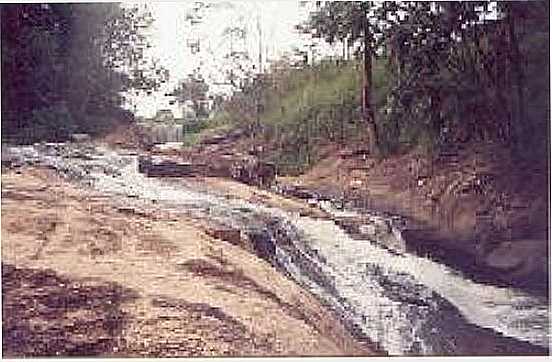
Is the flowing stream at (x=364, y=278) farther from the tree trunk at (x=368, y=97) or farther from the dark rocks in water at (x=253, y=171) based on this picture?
the tree trunk at (x=368, y=97)

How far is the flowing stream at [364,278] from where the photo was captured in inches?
118

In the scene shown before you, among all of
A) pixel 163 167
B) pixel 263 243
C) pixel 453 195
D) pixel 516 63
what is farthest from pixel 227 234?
pixel 516 63

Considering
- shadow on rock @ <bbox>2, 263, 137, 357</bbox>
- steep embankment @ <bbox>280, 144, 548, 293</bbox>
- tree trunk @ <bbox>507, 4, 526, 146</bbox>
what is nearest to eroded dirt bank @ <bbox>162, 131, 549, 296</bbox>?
steep embankment @ <bbox>280, 144, 548, 293</bbox>

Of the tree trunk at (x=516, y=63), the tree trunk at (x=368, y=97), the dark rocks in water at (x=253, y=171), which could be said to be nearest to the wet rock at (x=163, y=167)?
the dark rocks in water at (x=253, y=171)

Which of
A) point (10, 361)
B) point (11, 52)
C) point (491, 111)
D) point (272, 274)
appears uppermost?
point (11, 52)

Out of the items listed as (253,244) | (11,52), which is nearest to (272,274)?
(253,244)

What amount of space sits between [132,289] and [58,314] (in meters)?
0.20

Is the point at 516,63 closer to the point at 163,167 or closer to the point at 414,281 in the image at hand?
the point at 414,281

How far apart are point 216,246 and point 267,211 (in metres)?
0.18

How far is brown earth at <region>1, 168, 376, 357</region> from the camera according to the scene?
2.94 metres

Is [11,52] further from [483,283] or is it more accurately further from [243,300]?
[483,283]

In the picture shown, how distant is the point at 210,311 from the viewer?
296cm

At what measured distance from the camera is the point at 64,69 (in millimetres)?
3062

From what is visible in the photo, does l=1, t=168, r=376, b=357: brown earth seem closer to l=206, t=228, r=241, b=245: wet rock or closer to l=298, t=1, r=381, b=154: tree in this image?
l=206, t=228, r=241, b=245: wet rock
